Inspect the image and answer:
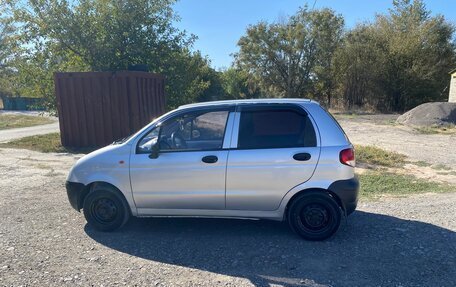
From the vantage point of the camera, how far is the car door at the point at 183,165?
175 inches

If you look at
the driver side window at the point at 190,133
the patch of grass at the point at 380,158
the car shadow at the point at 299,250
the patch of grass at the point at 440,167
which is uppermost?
the driver side window at the point at 190,133

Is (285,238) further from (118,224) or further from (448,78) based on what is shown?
(448,78)

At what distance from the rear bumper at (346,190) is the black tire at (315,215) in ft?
0.34

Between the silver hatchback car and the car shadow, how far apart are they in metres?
0.30

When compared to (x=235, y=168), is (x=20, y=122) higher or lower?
higher

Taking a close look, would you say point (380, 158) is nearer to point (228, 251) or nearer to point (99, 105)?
point (228, 251)

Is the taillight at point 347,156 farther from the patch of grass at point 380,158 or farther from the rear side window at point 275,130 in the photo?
the patch of grass at point 380,158

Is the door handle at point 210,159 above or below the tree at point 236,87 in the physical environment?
below

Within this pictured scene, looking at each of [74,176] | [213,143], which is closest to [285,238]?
[213,143]

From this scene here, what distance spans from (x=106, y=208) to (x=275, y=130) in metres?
2.50

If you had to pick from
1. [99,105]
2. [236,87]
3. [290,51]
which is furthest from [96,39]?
[236,87]

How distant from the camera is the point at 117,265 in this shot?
3906mm

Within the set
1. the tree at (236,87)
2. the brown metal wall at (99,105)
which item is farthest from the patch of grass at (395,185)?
the tree at (236,87)

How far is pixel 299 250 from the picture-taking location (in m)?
4.19
